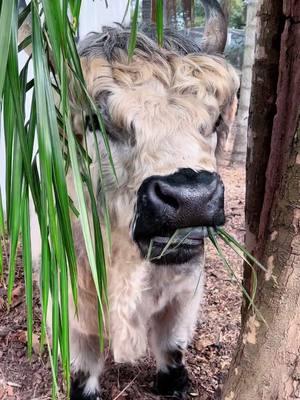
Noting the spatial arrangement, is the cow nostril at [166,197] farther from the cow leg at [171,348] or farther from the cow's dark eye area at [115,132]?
the cow leg at [171,348]

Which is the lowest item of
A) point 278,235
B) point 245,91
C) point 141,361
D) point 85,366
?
point 141,361

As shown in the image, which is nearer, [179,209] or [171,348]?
[179,209]

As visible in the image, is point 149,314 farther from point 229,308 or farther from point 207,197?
point 229,308

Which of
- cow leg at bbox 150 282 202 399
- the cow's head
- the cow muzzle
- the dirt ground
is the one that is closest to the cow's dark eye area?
the cow's head

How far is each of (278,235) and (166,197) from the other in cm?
44

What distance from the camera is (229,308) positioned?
4.00 meters

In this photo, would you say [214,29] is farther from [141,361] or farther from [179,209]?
[141,361]

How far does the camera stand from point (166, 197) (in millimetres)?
1923

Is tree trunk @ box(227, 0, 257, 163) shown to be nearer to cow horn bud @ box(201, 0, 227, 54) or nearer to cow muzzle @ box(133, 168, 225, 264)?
cow horn bud @ box(201, 0, 227, 54)

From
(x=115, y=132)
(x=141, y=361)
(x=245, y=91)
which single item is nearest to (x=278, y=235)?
(x=115, y=132)

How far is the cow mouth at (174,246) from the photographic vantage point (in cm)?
202

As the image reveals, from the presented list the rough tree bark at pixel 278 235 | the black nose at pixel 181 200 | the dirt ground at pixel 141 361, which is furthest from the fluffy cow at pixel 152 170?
the dirt ground at pixel 141 361

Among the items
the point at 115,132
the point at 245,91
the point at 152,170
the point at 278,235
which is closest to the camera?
the point at 278,235

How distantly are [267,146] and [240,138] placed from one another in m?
5.96
